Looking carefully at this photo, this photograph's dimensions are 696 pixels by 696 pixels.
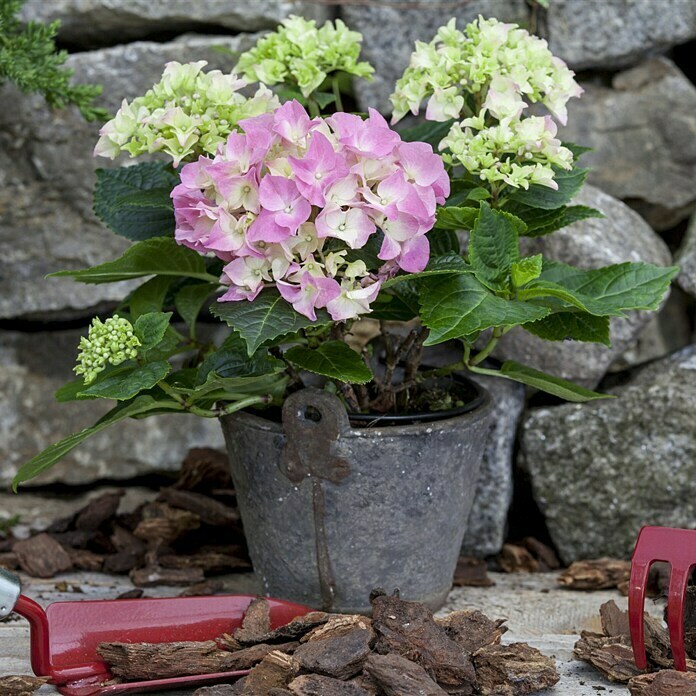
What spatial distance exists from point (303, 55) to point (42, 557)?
1.04 meters

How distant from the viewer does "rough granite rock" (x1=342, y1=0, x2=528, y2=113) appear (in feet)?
6.57

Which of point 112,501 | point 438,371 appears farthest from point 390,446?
point 112,501

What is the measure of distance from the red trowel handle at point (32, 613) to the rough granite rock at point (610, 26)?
4.68ft

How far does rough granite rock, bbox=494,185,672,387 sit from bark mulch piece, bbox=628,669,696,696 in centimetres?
72

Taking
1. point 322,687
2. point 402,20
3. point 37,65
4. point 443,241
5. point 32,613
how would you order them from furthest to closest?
1. point 402,20
2. point 37,65
3. point 443,241
4. point 32,613
5. point 322,687

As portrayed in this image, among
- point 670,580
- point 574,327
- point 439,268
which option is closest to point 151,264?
point 439,268

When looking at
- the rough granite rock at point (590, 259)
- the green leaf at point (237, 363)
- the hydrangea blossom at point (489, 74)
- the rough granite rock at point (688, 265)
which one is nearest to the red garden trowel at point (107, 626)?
the green leaf at point (237, 363)

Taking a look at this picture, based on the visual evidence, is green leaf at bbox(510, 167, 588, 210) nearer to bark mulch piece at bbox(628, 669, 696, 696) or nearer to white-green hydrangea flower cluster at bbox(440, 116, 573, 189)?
white-green hydrangea flower cluster at bbox(440, 116, 573, 189)

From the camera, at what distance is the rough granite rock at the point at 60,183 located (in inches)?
80.1

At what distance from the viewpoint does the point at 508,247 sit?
144 centimetres

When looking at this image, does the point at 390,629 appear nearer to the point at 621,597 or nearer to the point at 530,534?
the point at 621,597

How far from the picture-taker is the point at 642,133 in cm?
207

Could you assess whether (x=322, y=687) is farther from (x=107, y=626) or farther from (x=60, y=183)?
(x=60, y=183)

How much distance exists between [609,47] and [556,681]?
1275 millimetres
